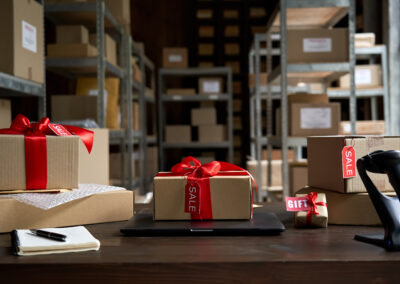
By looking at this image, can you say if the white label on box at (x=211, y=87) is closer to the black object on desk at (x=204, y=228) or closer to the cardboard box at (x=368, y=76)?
the cardboard box at (x=368, y=76)

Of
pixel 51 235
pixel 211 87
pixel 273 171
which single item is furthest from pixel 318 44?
pixel 211 87

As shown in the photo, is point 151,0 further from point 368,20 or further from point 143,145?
point 368,20

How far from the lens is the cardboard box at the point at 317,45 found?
230 centimetres

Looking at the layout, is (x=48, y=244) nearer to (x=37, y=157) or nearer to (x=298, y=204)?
(x=37, y=157)

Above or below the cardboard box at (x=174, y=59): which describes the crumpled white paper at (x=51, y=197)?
below

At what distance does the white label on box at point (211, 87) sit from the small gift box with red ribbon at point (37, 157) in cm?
385

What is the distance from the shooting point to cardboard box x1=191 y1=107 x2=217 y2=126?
448 cm

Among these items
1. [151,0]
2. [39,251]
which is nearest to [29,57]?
[39,251]

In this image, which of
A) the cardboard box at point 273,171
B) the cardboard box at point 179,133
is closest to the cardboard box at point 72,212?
the cardboard box at point 273,171

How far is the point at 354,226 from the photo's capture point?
792 millimetres

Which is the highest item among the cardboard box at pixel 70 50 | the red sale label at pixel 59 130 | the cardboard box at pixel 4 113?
the cardboard box at pixel 70 50

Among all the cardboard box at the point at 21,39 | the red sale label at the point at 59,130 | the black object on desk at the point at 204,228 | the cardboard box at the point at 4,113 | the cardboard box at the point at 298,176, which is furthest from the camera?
the cardboard box at the point at 298,176

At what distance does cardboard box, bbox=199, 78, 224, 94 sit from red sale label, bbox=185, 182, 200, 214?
155 inches

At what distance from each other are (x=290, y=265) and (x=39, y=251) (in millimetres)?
374
